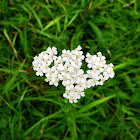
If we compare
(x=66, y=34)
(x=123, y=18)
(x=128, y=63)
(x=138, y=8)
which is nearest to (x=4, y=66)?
(x=66, y=34)

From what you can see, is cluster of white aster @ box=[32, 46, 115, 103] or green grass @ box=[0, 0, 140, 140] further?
green grass @ box=[0, 0, 140, 140]

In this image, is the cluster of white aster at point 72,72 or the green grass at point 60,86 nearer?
the cluster of white aster at point 72,72

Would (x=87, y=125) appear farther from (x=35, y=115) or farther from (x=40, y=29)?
(x=40, y=29)

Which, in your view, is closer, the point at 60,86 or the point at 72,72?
the point at 72,72
